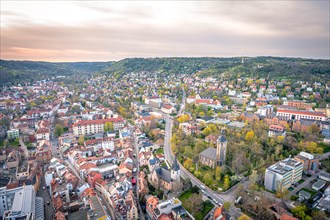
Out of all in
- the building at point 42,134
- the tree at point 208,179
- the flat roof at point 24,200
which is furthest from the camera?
the building at point 42,134

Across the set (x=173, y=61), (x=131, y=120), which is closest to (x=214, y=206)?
(x=131, y=120)

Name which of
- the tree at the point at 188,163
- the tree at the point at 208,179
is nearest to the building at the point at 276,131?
Result: the tree at the point at 188,163

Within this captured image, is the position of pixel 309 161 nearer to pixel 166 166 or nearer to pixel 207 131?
pixel 207 131

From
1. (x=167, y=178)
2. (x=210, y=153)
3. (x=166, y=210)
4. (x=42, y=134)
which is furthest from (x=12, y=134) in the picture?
(x=210, y=153)

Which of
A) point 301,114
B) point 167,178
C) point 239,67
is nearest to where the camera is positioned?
point 167,178

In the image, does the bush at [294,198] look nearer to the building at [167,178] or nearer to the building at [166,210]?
the building at [166,210]

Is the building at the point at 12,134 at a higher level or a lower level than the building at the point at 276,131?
lower

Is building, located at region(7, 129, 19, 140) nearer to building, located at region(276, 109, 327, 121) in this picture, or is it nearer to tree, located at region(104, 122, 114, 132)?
tree, located at region(104, 122, 114, 132)

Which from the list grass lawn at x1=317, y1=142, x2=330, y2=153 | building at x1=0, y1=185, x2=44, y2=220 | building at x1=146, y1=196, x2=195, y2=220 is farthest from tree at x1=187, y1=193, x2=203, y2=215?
grass lawn at x1=317, y1=142, x2=330, y2=153
